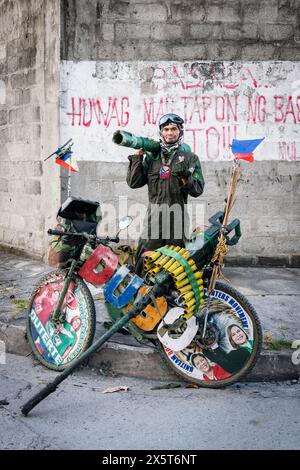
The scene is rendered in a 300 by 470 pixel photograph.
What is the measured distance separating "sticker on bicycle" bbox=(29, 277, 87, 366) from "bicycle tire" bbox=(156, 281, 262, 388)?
69cm

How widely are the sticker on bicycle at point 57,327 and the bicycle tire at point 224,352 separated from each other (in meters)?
0.69

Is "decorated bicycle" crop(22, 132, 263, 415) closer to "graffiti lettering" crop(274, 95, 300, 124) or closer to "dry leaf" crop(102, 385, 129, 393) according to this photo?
"dry leaf" crop(102, 385, 129, 393)

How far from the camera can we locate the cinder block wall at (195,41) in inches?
285

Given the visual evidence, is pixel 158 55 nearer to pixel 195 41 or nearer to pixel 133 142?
pixel 195 41

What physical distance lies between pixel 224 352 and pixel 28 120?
521 centimetres

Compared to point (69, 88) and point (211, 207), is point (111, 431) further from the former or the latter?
point (69, 88)

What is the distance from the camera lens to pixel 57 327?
4.34 meters

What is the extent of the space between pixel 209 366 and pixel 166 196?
4.59ft

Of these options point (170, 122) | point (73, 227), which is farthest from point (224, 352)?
point (170, 122)

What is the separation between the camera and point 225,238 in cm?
396

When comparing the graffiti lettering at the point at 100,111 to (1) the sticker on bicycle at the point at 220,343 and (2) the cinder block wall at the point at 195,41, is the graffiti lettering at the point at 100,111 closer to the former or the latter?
(2) the cinder block wall at the point at 195,41

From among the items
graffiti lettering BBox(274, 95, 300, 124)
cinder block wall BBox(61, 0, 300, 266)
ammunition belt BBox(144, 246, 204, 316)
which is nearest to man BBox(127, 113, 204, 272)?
ammunition belt BBox(144, 246, 204, 316)

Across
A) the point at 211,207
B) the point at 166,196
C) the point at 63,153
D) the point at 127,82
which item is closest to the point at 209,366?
the point at 166,196

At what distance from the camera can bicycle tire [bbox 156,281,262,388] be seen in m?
3.96
